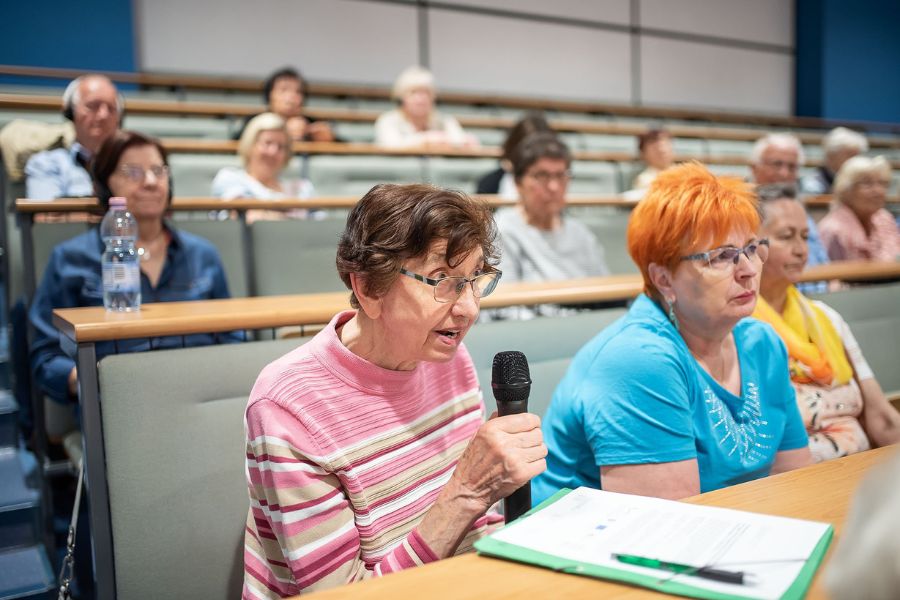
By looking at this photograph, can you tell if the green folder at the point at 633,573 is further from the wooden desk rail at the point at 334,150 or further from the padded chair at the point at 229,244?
the wooden desk rail at the point at 334,150

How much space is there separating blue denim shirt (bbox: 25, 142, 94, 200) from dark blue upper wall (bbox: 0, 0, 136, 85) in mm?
1722

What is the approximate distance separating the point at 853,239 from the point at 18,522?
3.16 meters

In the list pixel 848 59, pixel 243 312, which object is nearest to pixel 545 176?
pixel 243 312

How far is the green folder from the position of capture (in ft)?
2.03

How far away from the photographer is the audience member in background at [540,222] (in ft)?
8.63

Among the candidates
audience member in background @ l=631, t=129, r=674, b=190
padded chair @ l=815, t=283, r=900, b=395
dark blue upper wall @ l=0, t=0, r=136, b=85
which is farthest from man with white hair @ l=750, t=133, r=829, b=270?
dark blue upper wall @ l=0, t=0, r=136, b=85

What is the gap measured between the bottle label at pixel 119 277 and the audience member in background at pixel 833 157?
3.83m

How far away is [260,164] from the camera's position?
3.12m

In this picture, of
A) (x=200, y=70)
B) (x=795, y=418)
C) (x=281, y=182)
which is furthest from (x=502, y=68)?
(x=795, y=418)

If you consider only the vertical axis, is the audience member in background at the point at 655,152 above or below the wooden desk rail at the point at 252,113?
below

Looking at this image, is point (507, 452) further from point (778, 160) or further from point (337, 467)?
point (778, 160)

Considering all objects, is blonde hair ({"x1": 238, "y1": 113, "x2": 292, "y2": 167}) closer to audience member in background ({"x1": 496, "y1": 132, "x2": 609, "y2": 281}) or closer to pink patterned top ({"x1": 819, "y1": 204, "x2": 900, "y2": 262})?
audience member in background ({"x1": 496, "y1": 132, "x2": 609, "y2": 281})

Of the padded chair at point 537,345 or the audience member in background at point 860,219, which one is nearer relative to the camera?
the padded chair at point 537,345

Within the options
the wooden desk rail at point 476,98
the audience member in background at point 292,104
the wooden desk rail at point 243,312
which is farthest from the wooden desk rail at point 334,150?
the wooden desk rail at point 243,312
